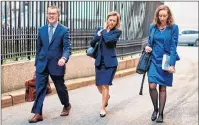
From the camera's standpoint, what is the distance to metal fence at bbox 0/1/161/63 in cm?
832

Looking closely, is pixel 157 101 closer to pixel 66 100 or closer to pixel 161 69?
pixel 161 69

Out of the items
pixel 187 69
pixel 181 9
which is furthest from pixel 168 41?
pixel 181 9

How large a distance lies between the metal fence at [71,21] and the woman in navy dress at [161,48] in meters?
3.26

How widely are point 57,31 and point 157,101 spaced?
1904 millimetres

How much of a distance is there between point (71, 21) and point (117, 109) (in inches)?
152

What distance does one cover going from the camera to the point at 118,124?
6.18 m

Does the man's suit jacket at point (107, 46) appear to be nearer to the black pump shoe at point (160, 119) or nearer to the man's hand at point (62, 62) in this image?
the man's hand at point (62, 62)

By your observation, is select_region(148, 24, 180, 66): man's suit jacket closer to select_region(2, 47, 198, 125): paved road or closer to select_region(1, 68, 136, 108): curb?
select_region(2, 47, 198, 125): paved road

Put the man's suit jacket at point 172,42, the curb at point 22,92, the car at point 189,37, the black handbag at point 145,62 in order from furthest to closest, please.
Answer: the car at point 189,37, the curb at point 22,92, the black handbag at point 145,62, the man's suit jacket at point 172,42

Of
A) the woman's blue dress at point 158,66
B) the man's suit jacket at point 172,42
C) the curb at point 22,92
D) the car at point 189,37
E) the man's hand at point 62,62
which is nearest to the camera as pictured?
the man's hand at point 62,62

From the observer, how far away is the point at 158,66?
6.28 metres

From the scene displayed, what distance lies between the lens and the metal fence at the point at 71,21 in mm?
8320

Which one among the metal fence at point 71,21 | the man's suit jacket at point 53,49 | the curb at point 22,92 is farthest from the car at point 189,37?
the man's suit jacket at point 53,49

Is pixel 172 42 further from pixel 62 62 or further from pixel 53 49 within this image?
pixel 53 49
